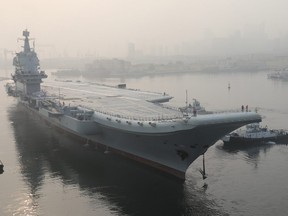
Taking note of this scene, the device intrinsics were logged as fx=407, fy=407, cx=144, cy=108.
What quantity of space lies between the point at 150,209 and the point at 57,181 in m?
7.08

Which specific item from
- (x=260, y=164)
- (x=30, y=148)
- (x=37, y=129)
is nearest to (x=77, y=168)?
(x=30, y=148)

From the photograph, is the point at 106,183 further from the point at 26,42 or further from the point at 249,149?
→ the point at 26,42

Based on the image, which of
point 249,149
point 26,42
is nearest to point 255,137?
point 249,149

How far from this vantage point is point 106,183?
23859mm

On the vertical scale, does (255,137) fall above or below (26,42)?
below

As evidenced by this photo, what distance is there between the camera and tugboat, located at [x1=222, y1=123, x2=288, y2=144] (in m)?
33.6

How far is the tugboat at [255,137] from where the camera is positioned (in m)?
33.6

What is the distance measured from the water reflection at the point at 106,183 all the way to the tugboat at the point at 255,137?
10499mm

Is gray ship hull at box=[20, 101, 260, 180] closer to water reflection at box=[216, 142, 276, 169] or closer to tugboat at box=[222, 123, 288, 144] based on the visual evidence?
water reflection at box=[216, 142, 276, 169]

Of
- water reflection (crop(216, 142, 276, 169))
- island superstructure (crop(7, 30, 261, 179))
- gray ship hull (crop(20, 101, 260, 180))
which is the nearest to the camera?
island superstructure (crop(7, 30, 261, 179))

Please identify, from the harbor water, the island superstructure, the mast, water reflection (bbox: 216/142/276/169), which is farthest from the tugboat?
the mast

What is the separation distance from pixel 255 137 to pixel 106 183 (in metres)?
15.7

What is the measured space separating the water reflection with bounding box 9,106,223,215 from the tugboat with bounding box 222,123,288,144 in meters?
10.5

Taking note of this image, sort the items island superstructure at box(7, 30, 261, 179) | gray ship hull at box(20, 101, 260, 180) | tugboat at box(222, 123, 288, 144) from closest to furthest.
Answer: island superstructure at box(7, 30, 261, 179) → gray ship hull at box(20, 101, 260, 180) → tugboat at box(222, 123, 288, 144)
